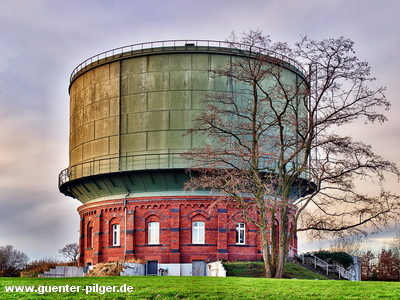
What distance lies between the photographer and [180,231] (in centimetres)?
3659

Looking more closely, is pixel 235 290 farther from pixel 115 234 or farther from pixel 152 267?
pixel 115 234

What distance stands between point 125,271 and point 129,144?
813 cm

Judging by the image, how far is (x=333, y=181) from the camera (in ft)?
91.5

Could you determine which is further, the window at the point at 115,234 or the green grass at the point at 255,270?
the window at the point at 115,234

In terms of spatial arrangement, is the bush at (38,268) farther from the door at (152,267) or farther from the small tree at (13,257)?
the small tree at (13,257)

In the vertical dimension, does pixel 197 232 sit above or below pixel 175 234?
above

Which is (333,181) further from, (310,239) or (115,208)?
(115,208)

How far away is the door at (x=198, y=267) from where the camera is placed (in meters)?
35.8

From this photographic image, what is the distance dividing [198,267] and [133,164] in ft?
24.6

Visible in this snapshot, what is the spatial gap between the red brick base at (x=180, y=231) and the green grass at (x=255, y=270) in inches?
82.4

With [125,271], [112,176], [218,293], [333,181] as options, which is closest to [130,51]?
[112,176]

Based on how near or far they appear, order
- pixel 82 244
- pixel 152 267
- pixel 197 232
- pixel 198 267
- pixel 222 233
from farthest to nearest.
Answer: pixel 82 244 < pixel 197 232 < pixel 152 267 < pixel 222 233 < pixel 198 267

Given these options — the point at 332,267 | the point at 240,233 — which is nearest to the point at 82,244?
the point at 240,233

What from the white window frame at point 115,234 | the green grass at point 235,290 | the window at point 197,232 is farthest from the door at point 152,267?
the green grass at point 235,290
